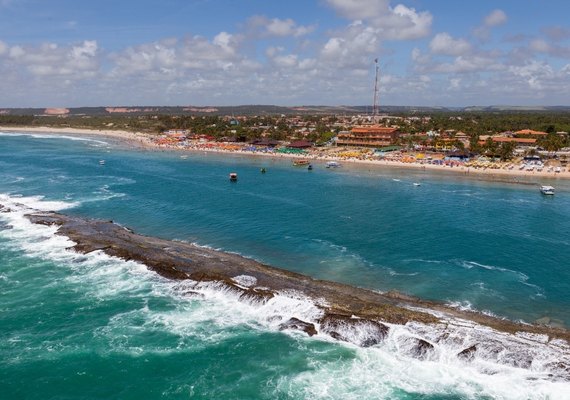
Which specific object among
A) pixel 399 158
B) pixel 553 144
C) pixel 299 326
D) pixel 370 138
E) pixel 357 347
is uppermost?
pixel 370 138

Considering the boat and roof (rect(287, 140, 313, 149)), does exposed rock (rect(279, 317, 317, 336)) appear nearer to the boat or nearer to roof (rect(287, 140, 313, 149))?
the boat

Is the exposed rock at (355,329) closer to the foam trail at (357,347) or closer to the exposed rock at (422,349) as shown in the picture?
the foam trail at (357,347)

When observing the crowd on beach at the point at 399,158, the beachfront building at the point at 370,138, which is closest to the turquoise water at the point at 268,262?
the crowd on beach at the point at 399,158

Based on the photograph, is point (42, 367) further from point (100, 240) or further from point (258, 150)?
point (258, 150)

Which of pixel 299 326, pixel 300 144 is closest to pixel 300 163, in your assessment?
pixel 300 144

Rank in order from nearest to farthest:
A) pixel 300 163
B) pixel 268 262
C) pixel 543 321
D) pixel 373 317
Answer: pixel 373 317 → pixel 543 321 → pixel 268 262 → pixel 300 163

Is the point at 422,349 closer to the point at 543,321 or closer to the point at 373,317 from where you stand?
the point at 373,317

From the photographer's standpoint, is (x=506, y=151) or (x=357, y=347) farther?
(x=506, y=151)
